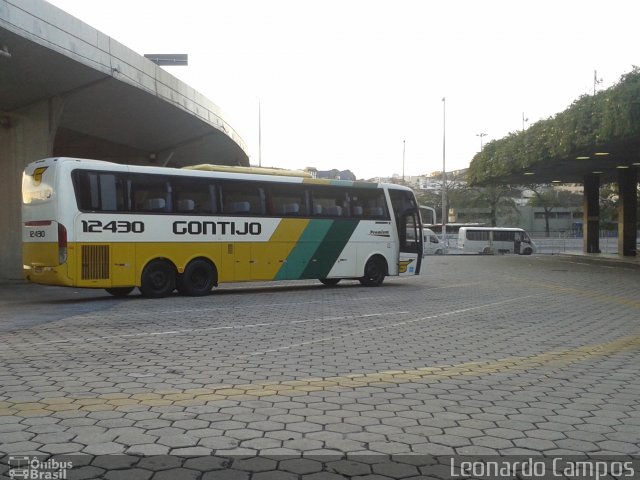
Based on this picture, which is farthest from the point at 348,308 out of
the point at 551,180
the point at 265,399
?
the point at 551,180

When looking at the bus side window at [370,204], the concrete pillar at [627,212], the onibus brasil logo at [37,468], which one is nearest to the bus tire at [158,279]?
the bus side window at [370,204]

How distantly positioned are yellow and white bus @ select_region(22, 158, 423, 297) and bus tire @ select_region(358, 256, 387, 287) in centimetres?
3

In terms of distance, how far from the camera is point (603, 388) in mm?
5875

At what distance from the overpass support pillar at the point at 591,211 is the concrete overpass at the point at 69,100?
25067mm

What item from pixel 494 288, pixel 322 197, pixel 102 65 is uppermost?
pixel 102 65

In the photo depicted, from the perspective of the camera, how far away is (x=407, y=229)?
1981cm

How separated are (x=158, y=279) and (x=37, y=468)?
11.5 m

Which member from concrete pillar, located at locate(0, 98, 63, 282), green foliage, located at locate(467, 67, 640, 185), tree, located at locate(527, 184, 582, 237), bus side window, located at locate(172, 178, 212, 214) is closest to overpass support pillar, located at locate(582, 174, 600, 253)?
green foliage, located at locate(467, 67, 640, 185)

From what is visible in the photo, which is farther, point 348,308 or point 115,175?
point 115,175

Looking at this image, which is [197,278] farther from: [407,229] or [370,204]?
[407,229]

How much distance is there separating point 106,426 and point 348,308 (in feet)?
28.4

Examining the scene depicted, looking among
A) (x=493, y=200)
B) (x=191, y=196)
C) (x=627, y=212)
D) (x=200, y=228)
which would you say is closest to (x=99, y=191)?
(x=191, y=196)

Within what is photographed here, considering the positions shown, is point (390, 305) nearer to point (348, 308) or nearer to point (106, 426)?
point (348, 308)

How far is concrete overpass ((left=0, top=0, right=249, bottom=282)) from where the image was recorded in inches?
596
